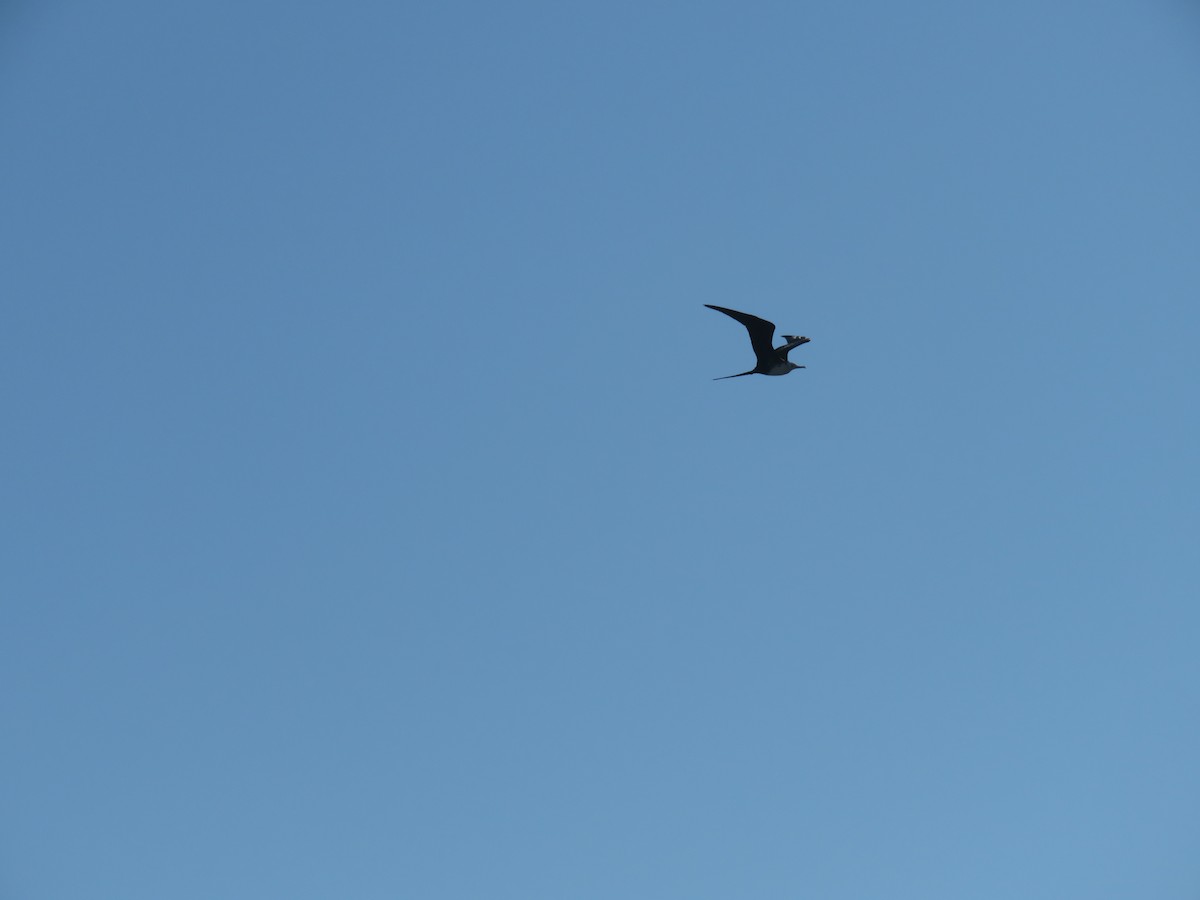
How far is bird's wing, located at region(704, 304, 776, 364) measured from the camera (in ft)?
123

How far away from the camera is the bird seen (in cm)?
3800

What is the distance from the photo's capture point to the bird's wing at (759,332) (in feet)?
123

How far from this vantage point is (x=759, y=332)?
38781 millimetres

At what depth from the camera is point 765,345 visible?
1548 inches

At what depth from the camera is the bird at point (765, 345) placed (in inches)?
1496

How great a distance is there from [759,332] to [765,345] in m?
→ 0.74

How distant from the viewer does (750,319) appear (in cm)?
3797
